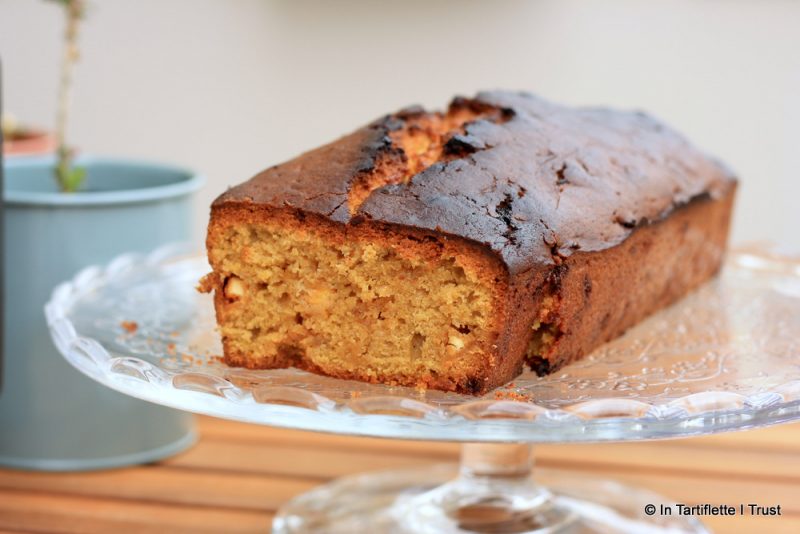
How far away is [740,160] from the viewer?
10.3ft

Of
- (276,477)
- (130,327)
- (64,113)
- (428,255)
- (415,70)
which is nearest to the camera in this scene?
(428,255)

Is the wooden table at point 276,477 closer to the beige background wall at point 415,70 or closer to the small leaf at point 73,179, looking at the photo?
the small leaf at point 73,179

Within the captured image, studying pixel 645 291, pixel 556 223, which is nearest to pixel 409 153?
pixel 556 223

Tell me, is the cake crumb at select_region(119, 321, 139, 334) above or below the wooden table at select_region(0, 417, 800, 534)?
above

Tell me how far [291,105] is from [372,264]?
1.83m

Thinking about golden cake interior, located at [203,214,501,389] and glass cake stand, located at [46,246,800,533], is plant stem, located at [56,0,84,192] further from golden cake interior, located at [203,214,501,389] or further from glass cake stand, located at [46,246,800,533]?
golden cake interior, located at [203,214,501,389]

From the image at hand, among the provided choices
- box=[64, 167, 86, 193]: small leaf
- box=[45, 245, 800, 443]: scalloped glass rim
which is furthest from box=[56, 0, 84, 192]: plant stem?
box=[45, 245, 800, 443]: scalloped glass rim

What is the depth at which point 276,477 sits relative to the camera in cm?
170

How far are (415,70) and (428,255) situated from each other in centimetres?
188

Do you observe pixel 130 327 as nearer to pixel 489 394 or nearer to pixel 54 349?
pixel 54 349

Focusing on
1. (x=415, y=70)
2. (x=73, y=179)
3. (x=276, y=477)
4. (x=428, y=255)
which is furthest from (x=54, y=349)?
(x=415, y=70)

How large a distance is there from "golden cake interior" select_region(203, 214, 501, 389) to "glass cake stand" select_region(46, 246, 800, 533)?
0.03m

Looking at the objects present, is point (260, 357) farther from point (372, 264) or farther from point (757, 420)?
point (757, 420)

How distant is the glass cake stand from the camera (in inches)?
41.3
